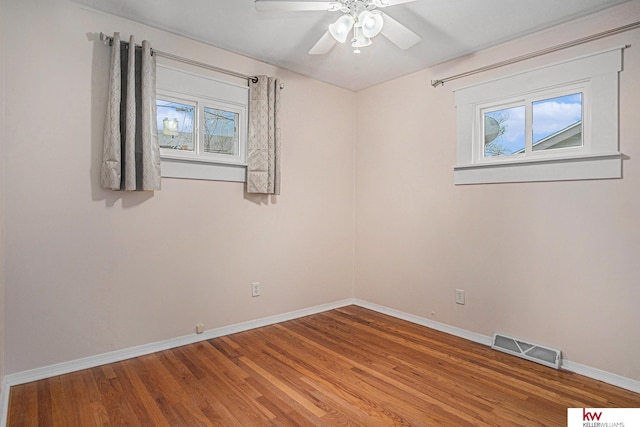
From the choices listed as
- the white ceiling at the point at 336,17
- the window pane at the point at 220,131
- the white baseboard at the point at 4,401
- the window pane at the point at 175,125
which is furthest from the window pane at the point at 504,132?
the white baseboard at the point at 4,401

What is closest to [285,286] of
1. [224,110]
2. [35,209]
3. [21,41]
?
[224,110]

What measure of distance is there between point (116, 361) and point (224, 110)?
217 centimetres

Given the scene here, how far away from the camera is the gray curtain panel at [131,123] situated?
8.09 feet

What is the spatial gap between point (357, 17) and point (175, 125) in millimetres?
1678

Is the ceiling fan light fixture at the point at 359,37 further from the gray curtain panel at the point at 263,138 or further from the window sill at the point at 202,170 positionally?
the window sill at the point at 202,170

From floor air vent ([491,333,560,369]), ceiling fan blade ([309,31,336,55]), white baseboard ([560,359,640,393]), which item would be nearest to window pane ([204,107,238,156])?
ceiling fan blade ([309,31,336,55])

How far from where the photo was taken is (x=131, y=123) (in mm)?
2516

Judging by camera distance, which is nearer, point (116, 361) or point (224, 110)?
point (116, 361)

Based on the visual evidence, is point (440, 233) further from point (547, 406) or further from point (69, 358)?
point (69, 358)

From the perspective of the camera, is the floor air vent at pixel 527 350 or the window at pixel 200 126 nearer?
the floor air vent at pixel 527 350

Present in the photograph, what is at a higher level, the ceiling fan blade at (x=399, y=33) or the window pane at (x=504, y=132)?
the ceiling fan blade at (x=399, y=33)

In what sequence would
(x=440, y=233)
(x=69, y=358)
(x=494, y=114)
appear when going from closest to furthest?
1. (x=69, y=358)
2. (x=494, y=114)
3. (x=440, y=233)

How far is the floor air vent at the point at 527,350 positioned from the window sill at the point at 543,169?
4.16 ft

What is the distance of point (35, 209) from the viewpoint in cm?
228
